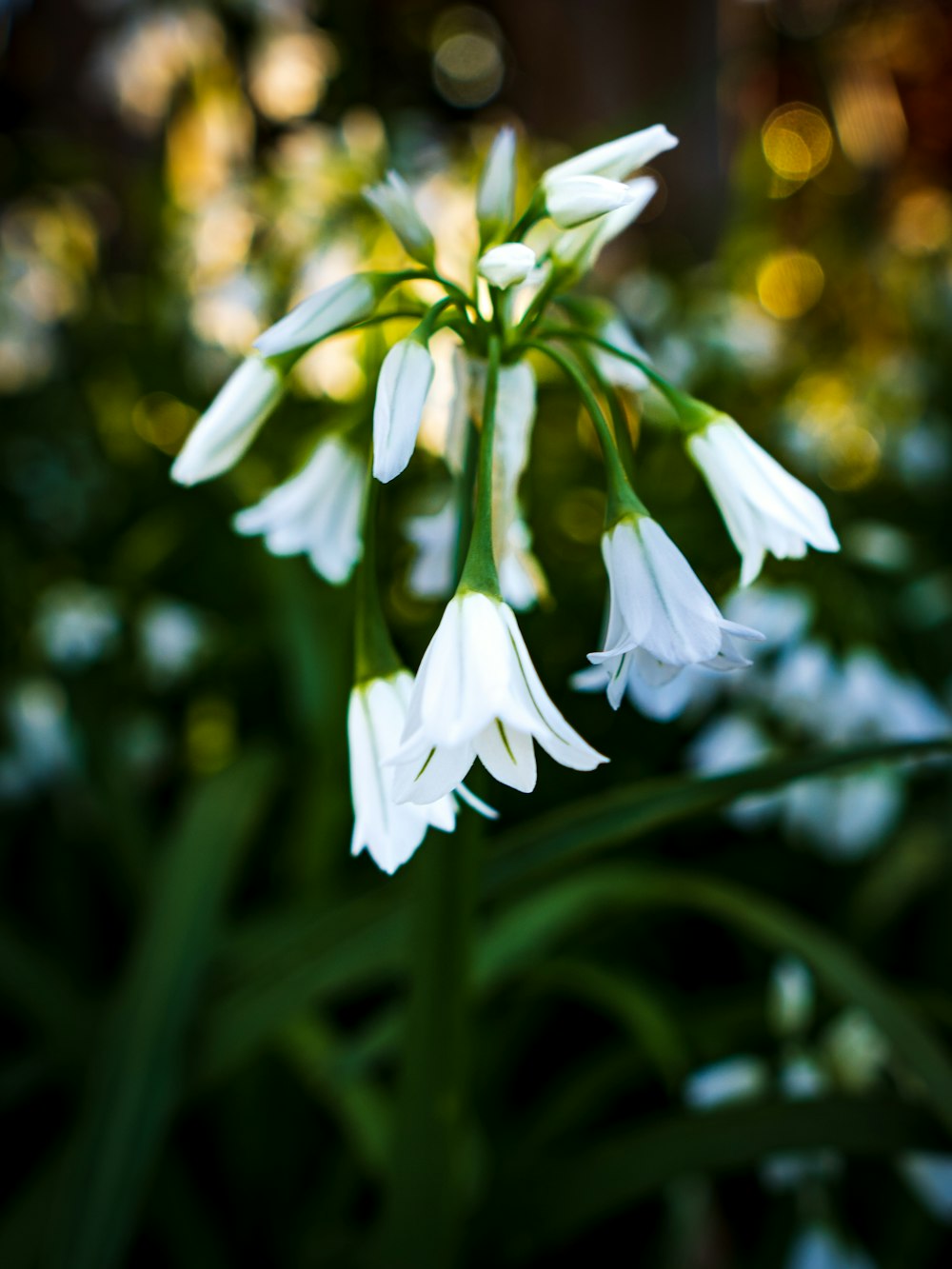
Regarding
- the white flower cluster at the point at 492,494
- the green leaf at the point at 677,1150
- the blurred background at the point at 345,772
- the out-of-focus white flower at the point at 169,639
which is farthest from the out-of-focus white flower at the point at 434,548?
the out-of-focus white flower at the point at 169,639

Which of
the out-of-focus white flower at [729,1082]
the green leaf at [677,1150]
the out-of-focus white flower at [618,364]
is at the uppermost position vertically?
the out-of-focus white flower at [618,364]

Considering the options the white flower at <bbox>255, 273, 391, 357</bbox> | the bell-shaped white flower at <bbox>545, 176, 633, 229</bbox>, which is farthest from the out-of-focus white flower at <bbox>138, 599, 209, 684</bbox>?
the bell-shaped white flower at <bbox>545, 176, 633, 229</bbox>

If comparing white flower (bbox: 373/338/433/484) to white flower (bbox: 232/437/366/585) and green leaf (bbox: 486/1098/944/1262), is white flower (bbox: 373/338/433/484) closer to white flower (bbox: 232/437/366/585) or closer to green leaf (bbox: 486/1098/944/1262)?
white flower (bbox: 232/437/366/585)

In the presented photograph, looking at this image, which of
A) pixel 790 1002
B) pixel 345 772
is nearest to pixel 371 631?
pixel 790 1002

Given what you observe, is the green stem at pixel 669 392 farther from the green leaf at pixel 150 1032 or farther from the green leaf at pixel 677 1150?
the green leaf at pixel 150 1032

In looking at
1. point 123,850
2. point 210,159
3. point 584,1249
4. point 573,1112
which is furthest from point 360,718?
point 210,159

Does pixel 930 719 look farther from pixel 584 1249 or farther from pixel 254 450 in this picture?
pixel 254 450
